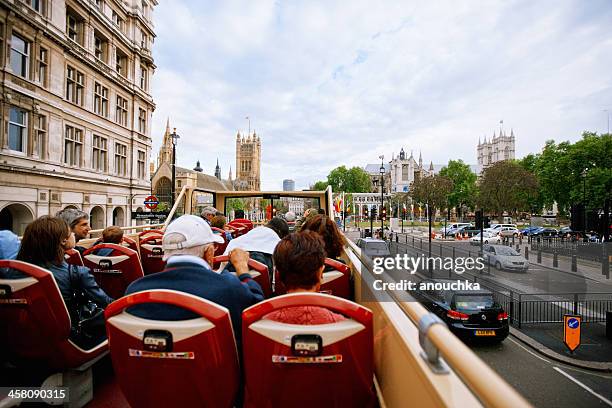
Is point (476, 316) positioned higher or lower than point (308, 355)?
lower

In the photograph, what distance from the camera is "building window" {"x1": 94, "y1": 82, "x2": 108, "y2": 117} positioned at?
19.8 m

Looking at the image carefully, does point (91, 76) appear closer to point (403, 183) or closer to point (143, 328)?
point (143, 328)

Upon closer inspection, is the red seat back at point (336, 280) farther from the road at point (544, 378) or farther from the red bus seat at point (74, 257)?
the road at point (544, 378)

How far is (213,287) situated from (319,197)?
695 centimetres

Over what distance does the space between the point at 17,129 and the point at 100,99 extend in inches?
255

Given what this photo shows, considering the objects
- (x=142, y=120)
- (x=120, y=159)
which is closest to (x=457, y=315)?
(x=120, y=159)

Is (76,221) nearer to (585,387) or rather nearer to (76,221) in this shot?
(76,221)

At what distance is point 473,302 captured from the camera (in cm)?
981

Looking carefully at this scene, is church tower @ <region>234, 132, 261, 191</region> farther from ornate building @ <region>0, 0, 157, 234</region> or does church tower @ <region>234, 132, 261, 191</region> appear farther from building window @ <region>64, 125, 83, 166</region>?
building window @ <region>64, 125, 83, 166</region>

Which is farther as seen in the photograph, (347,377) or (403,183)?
(403,183)

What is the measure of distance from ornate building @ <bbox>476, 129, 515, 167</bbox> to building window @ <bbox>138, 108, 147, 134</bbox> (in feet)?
375

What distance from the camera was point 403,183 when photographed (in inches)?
5384

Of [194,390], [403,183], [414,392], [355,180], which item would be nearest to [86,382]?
[194,390]

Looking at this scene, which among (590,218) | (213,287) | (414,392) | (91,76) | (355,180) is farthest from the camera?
(355,180)
